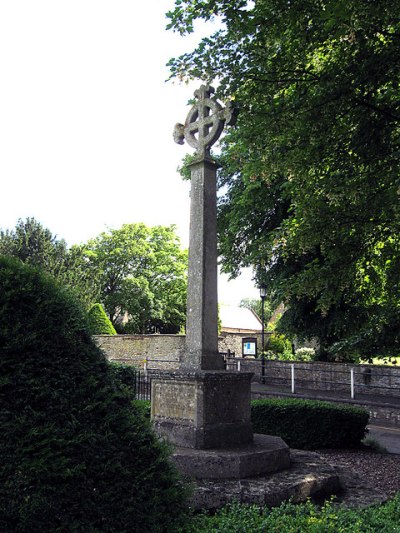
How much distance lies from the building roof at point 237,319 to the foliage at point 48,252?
15.1m

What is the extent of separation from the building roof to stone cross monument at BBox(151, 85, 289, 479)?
39631 mm

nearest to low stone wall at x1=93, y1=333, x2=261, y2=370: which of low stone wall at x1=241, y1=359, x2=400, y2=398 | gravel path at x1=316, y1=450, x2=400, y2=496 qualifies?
low stone wall at x1=241, y1=359, x2=400, y2=398

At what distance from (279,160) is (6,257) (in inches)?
242

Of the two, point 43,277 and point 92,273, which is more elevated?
point 92,273

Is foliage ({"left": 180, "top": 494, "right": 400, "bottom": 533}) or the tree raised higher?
the tree

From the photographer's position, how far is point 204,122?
675 cm

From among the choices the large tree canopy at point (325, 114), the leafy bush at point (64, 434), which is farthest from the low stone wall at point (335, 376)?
the leafy bush at point (64, 434)

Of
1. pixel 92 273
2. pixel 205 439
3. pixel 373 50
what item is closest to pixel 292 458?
pixel 205 439

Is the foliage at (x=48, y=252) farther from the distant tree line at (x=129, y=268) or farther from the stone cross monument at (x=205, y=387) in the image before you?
the stone cross monument at (x=205, y=387)

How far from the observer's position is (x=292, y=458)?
19.7 feet

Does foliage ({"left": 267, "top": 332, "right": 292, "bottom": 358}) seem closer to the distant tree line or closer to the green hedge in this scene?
the distant tree line

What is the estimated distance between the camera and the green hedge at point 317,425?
9.46m

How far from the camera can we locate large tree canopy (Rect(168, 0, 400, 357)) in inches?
267

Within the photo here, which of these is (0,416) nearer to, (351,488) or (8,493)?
(8,493)
